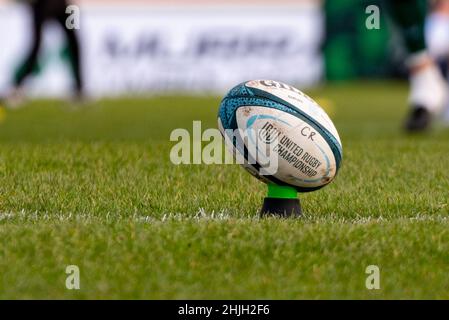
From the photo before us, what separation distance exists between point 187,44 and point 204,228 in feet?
46.1

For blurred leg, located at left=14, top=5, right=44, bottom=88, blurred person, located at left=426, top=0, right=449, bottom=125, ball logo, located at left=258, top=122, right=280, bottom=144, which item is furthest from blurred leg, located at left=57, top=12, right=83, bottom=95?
ball logo, located at left=258, top=122, right=280, bottom=144

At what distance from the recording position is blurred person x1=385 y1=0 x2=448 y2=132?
845cm

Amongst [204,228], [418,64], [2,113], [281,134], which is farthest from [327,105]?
[204,228]

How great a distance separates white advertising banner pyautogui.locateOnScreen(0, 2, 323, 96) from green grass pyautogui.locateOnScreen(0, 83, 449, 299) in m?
10.6

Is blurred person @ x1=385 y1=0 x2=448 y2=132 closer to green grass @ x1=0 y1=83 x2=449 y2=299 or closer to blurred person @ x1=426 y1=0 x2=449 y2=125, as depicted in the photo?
green grass @ x1=0 y1=83 x2=449 y2=299

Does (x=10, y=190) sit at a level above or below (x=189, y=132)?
below

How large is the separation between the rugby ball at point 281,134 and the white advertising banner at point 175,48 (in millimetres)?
12933

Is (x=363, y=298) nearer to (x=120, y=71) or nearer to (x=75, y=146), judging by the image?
(x=75, y=146)

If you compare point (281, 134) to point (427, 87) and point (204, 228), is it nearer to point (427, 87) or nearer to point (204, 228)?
point (204, 228)

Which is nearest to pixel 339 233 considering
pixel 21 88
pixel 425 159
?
pixel 425 159

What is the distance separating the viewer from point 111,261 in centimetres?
399

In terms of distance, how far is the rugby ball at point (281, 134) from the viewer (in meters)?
4.48

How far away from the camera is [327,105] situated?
1468cm
